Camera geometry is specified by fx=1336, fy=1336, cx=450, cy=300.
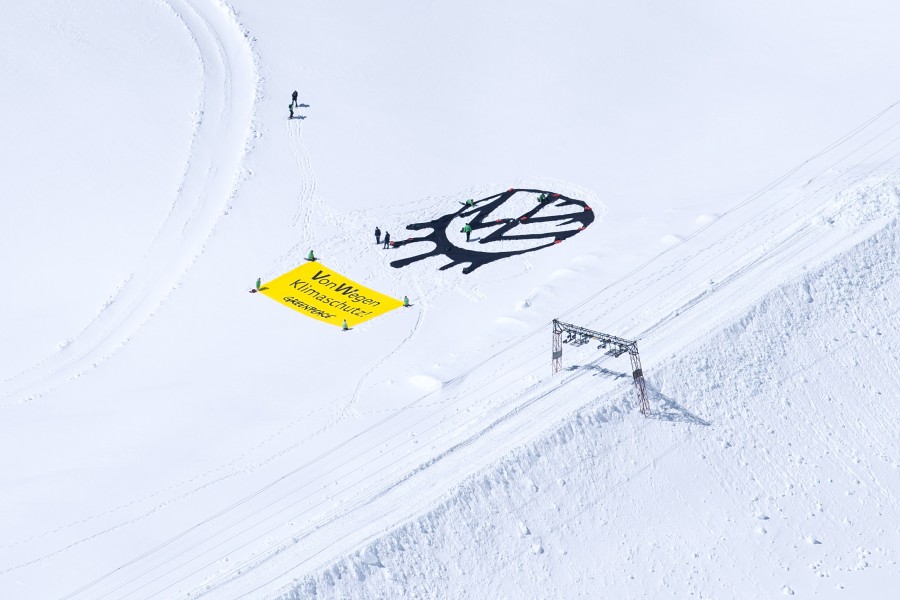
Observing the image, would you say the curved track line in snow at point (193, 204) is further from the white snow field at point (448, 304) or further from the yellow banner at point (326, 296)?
the yellow banner at point (326, 296)

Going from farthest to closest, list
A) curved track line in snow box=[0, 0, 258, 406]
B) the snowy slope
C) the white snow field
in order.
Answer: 1. curved track line in snow box=[0, 0, 258, 406]
2. the white snow field
3. the snowy slope

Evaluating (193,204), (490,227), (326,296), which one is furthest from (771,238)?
(193,204)

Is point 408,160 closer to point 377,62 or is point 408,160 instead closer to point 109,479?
point 377,62

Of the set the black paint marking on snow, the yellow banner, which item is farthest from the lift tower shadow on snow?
the black paint marking on snow

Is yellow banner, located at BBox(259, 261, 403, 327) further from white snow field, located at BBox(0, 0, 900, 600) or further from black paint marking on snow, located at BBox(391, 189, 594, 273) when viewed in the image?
black paint marking on snow, located at BBox(391, 189, 594, 273)

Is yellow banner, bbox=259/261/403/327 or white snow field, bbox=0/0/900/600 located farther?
yellow banner, bbox=259/261/403/327
